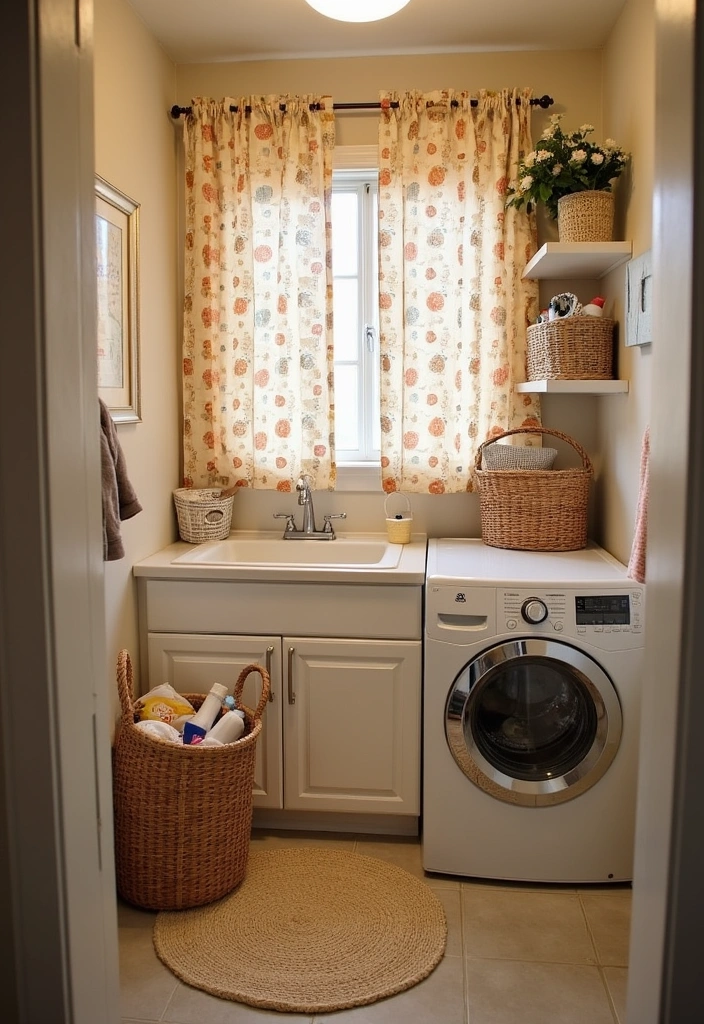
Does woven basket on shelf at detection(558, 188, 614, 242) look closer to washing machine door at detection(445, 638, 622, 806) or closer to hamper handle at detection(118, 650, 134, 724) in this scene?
washing machine door at detection(445, 638, 622, 806)

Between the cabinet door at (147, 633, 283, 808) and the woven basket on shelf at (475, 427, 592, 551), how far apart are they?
88cm

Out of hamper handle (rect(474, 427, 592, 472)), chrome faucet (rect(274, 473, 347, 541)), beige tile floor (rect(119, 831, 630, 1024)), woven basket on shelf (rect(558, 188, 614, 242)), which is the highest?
woven basket on shelf (rect(558, 188, 614, 242))

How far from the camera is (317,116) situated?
317 centimetres

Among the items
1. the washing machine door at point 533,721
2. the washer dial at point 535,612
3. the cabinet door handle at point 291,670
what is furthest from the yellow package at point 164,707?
the washer dial at point 535,612

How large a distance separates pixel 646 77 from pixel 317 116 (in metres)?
1.16

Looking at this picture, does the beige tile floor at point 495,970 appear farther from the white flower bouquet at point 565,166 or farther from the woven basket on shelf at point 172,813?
the white flower bouquet at point 565,166

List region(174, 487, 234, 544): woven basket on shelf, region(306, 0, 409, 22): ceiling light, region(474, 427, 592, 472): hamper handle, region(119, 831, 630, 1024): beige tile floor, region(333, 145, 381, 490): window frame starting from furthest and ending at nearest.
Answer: region(333, 145, 381, 490): window frame < region(174, 487, 234, 544): woven basket on shelf < region(474, 427, 592, 472): hamper handle < region(306, 0, 409, 22): ceiling light < region(119, 831, 630, 1024): beige tile floor

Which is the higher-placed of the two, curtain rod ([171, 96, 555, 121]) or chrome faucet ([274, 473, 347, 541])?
curtain rod ([171, 96, 555, 121])

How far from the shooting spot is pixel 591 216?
2.76m

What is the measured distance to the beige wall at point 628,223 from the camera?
2.56 metres

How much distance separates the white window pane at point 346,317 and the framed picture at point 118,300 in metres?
0.84

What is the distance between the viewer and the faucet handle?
3.29 meters

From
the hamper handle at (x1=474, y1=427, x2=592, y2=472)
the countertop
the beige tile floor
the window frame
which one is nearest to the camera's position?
the beige tile floor

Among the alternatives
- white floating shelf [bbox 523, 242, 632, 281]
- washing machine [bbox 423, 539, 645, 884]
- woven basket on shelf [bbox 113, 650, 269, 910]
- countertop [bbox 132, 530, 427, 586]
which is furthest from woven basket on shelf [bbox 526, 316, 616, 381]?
woven basket on shelf [bbox 113, 650, 269, 910]
